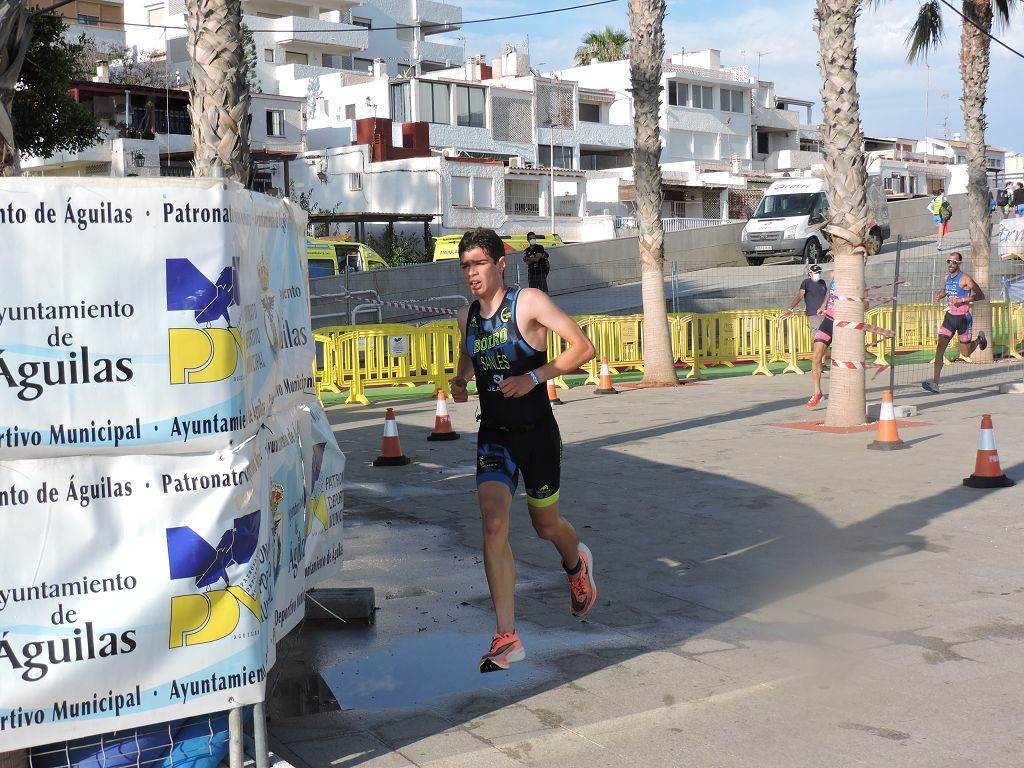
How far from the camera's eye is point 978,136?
Answer: 23.2m

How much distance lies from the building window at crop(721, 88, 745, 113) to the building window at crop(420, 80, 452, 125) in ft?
76.0

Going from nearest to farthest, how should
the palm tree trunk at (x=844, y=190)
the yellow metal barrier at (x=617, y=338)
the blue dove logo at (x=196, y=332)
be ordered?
the blue dove logo at (x=196, y=332) → the palm tree trunk at (x=844, y=190) → the yellow metal barrier at (x=617, y=338)

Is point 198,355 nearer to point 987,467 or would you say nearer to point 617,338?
point 987,467

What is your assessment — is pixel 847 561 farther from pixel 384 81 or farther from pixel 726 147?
pixel 726 147

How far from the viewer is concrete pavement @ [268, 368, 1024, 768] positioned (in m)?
4.66

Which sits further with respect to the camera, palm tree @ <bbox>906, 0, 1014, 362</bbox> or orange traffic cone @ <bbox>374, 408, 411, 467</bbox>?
palm tree @ <bbox>906, 0, 1014, 362</bbox>

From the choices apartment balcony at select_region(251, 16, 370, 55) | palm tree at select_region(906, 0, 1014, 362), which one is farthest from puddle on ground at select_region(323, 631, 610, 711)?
apartment balcony at select_region(251, 16, 370, 55)

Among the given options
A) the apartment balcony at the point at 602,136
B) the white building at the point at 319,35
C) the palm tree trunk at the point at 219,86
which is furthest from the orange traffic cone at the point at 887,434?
the apartment balcony at the point at 602,136

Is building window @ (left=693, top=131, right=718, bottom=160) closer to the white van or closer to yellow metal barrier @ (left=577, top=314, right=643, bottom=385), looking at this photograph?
the white van

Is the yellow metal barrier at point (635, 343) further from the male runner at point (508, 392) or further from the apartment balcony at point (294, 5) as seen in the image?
the apartment balcony at point (294, 5)

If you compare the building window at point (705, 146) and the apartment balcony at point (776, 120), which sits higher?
the apartment balcony at point (776, 120)

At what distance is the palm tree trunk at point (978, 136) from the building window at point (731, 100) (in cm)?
5283

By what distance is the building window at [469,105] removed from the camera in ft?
194

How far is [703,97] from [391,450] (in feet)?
213
